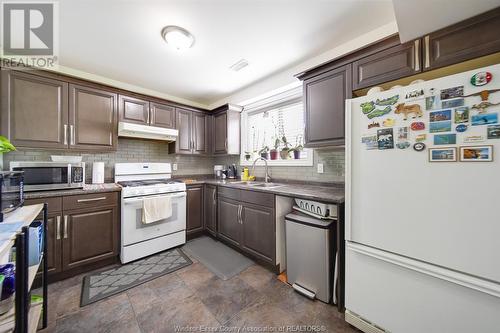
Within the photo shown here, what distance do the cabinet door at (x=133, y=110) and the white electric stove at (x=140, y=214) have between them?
25.7 inches

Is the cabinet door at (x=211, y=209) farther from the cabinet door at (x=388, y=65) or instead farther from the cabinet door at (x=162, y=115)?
the cabinet door at (x=388, y=65)

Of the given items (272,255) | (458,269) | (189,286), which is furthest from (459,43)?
(189,286)

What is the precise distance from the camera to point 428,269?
1.04 meters

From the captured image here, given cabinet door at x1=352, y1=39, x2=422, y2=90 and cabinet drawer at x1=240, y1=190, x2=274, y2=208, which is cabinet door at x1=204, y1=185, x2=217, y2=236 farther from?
cabinet door at x1=352, y1=39, x2=422, y2=90

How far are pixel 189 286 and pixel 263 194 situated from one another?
1.18m

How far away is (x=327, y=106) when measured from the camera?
1.87 m

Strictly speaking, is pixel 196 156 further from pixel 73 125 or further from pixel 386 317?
pixel 386 317

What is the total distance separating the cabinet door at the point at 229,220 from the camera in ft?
8.04

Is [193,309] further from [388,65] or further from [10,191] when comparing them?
[388,65]

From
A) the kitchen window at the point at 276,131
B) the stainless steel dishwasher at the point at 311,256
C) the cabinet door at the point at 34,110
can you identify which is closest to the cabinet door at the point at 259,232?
the stainless steel dishwasher at the point at 311,256

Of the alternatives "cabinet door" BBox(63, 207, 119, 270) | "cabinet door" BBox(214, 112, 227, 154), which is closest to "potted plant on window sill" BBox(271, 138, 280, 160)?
"cabinet door" BBox(214, 112, 227, 154)

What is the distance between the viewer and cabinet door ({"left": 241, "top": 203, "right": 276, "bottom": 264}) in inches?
80.0

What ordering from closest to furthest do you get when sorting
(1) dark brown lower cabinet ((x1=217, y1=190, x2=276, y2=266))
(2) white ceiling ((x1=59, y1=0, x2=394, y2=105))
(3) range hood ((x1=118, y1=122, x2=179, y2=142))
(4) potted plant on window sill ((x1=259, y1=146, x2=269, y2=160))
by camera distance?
1. (2) white ceiling ((x1=59, y1=0, x2=394, y2=105))
2. (1) dark brown lower cabinet ((x1=217, y1=190, x2=276, y2=266))
3. (3) range hood ((x1=118, y1=122, x2=179, y2=142))
4. (4) potted plant on window sill ((x1=259, y1=146, x2=269, y2=160))

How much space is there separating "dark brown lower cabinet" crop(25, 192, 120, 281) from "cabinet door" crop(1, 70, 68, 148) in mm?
726
